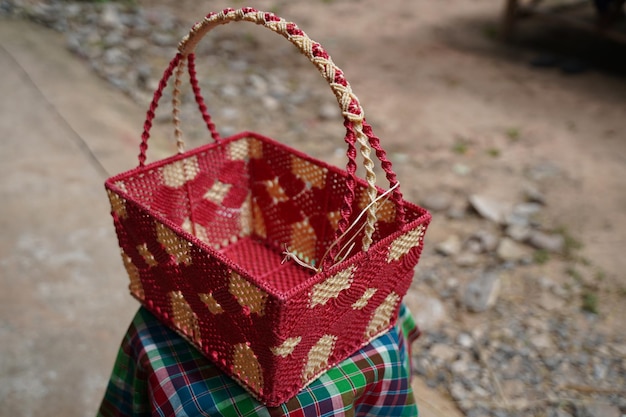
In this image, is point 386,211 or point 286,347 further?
point 386,211

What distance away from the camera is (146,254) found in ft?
3.71

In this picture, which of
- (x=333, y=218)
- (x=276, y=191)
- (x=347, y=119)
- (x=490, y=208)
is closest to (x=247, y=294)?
(x=347, y=119)

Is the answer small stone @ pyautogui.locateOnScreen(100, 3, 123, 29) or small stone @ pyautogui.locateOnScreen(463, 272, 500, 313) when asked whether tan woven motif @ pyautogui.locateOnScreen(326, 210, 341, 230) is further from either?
small stone @ pyautogui.locateOnScreen(100, 3, 123, 29)

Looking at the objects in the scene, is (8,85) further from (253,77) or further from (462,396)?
(462,396)

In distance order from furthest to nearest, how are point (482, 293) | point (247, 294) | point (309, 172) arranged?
1. point (482, 293)
2. point (309, 172)
3. point (247, 294)

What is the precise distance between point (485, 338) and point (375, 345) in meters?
1.16

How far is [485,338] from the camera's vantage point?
7.20 feet

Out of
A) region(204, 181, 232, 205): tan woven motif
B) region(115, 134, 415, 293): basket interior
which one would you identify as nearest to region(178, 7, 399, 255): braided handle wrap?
region(115, 134, 415, 293): basket interior

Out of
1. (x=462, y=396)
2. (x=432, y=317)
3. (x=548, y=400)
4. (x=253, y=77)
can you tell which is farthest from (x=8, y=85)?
(x=548, y=400)

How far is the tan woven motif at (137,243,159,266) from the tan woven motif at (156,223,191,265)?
0.07 metres

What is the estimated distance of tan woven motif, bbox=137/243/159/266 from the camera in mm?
1116

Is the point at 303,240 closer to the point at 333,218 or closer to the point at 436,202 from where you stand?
the point at 333,218

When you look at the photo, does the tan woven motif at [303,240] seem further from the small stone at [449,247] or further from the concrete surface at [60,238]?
the small stone at [449,247]

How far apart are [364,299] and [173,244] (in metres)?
0.35
